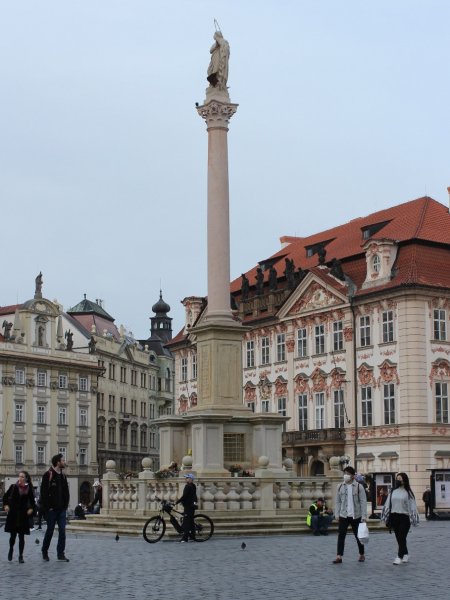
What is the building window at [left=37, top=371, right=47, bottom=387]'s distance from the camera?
85.6 meters

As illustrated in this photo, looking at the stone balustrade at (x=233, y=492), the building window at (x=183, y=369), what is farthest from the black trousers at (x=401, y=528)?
the building window at (x=183, y=369)

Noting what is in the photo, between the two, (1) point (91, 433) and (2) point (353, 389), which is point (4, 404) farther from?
(2) point (353, 389)

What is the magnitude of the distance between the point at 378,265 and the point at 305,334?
6766 mm

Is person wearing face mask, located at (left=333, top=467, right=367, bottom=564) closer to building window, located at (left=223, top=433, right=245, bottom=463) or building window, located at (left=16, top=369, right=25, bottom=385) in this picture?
building window, located at (left=223, top=433, right=245, bottom=463)

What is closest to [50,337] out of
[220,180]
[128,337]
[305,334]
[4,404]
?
[4,404]

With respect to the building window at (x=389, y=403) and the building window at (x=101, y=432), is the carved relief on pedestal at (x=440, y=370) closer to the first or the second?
the building window at (x=389, y=403)

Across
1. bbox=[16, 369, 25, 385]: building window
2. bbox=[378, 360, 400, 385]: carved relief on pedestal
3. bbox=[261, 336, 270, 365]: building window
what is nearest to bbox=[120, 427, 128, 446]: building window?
bbox=[16, 369, 25, 385]: building window

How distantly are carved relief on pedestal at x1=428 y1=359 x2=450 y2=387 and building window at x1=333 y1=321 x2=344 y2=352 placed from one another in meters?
5.74

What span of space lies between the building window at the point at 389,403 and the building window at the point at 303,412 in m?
6.65

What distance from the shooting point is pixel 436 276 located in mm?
54219

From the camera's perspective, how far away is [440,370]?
53.7m

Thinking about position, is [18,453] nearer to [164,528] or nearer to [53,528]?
[164,528]

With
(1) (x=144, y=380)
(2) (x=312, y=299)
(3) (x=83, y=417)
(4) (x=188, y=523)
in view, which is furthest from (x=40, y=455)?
(4) (x=188, y=523)

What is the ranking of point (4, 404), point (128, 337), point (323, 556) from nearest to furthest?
point (323, 556) → point (4, 404) → point (128, 337)
